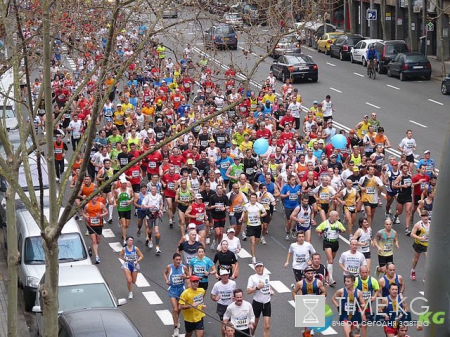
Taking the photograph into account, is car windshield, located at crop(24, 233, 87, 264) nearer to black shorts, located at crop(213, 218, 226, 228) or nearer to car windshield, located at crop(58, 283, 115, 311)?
car windshield, located at crop(58, 283, 115, 311)

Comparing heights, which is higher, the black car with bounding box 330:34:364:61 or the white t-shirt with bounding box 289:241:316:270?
the white t-shirt with bounding box 289:241:316:270

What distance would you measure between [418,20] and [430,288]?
4808 centimetres

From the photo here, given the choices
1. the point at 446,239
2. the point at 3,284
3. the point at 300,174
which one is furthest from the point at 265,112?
the point at 446,239

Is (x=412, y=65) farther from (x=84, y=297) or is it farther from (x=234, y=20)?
(x=234, y=20)

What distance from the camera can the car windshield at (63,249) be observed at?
664 inches

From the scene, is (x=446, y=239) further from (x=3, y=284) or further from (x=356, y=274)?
(x=3, y=284)

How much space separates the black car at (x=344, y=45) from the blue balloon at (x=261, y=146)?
2683 centimetres

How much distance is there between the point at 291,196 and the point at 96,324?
8.80 metres

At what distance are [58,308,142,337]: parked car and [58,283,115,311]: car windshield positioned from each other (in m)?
0.92

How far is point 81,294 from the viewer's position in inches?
561

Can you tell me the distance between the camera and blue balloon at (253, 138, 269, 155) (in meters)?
23.8

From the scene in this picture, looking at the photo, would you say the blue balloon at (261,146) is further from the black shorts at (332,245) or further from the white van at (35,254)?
the white van at (35,254)

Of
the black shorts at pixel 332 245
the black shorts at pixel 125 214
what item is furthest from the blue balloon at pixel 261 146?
the black shorts at pixel 332 245

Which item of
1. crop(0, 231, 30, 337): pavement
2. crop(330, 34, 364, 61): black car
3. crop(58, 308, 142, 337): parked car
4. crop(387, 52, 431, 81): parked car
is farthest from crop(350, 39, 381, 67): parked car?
crop(58, 308, 142, 337): parked car
